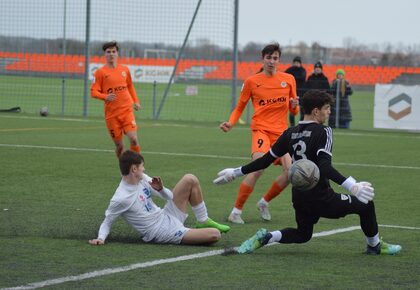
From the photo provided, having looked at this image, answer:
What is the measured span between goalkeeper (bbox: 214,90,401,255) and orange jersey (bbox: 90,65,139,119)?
7.19 metres

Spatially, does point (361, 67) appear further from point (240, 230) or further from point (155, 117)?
point (240, 230)

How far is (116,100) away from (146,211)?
281 inches

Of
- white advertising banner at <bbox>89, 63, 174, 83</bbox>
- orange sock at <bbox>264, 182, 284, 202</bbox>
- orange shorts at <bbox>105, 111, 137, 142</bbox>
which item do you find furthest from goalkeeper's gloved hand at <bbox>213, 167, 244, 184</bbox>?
white advertising banner at <bbox>89, 63, 174, 83</bbox>

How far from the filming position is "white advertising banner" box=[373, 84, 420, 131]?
27.8m

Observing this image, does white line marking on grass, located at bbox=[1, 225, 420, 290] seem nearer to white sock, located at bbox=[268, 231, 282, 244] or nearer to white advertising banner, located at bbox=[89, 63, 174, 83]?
white sock, located at bbox=[268, 231, 282, 244]

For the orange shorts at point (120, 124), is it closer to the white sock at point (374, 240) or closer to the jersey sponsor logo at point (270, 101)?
the jersey sponsor logo at point (270, 101)

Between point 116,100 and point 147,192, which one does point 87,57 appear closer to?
point 116,100

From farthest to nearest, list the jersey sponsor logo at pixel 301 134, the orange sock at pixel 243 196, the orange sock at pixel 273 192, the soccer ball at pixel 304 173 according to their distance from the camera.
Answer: the orange sock at pixel 273 192
the orange sock at pixel 243 196
the jersey sponsor logo at pixel 301 134
the soccer ball at pixel 304 173

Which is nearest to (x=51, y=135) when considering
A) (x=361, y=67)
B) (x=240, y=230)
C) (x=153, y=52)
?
(x=240, y=230)

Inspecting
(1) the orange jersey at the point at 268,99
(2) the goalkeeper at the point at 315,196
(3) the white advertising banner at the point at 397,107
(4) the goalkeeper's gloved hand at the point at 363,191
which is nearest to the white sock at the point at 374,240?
(2) the goalkeeper at the point at 315,196

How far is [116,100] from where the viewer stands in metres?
16.0

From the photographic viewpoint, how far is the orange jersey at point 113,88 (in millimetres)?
16016

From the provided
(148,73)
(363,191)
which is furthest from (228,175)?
(148,73)

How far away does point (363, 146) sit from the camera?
22375mm
